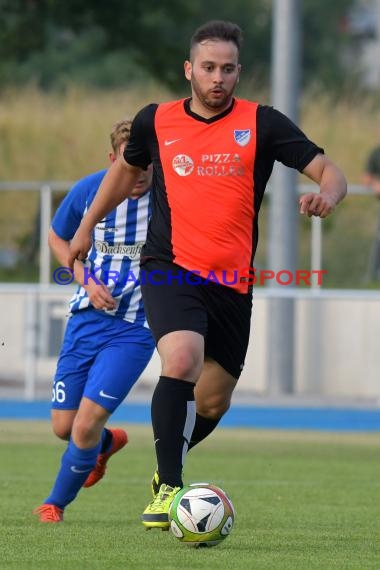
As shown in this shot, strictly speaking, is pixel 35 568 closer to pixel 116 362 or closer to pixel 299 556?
pixel 299 556

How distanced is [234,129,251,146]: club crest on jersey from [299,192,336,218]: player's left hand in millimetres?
587

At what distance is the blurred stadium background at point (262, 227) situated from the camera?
51.7ft

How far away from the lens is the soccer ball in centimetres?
612

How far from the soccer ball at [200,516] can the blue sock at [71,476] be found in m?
1.32

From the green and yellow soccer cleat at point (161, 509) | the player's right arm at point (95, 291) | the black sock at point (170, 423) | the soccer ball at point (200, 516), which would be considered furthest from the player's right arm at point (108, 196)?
the soccer ball at point (200, 516)

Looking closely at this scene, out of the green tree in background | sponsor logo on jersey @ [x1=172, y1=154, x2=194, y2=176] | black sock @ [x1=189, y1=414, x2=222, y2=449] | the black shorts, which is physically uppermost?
the green tree in background

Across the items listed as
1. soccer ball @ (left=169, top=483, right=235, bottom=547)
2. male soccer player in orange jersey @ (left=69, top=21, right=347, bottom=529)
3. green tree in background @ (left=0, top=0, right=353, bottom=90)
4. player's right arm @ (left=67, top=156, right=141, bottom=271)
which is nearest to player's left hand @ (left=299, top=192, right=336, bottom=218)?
male soccer player in orange jersey @ (left=69, top=21, right=347, bottom=529)

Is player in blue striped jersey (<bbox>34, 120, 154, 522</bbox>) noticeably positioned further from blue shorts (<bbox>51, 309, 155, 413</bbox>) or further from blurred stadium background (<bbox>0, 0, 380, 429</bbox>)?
blurred stadium background (<bbox>0, 0, 380, 429</bbox>)

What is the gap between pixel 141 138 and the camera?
6832 millimetres

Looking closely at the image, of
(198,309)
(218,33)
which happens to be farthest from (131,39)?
(198,309)

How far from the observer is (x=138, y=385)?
15836 mm

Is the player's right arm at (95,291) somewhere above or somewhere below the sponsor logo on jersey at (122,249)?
below

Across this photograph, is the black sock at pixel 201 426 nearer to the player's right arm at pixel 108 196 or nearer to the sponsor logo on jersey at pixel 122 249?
the player's right arm at pixel 108 196

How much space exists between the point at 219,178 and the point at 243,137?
0.21 meters
